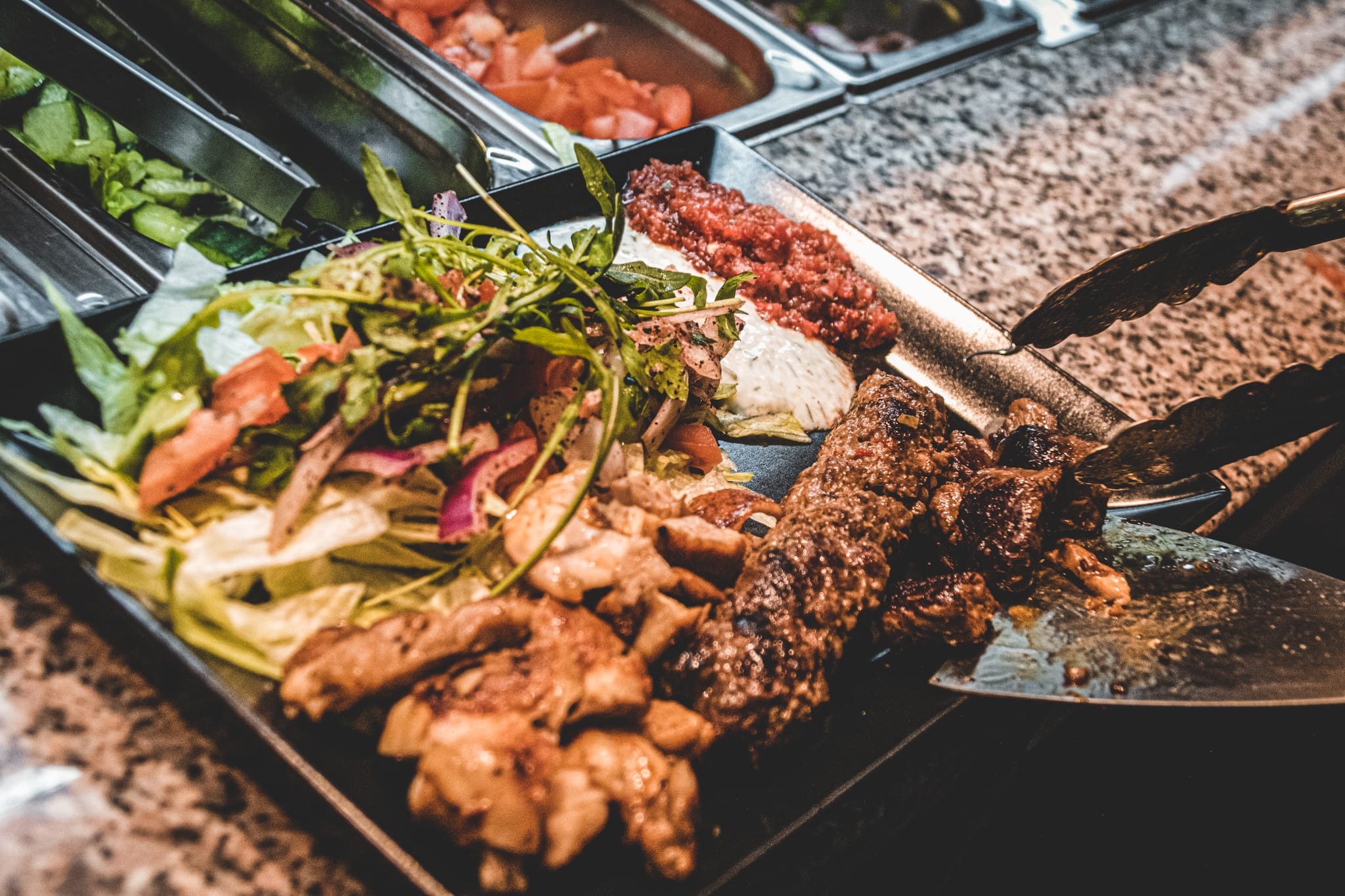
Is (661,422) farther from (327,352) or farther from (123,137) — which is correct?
(123,137)

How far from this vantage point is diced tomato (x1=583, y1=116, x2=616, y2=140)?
3465 mm

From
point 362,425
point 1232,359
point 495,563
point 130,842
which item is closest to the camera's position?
point 130,842

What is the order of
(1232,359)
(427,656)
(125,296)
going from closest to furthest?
1. (427,656)
2. (125,296)
3. (1232,359)

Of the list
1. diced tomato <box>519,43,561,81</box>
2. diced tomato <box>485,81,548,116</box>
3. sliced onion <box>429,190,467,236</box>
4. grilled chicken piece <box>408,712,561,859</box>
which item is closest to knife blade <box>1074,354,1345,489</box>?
grilled chicken piece <box>408,712,561,859</box>

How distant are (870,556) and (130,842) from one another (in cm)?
149

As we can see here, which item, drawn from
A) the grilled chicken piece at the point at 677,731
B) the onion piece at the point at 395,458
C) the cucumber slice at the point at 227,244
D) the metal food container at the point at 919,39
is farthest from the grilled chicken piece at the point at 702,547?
the metal food container at the point at 919,39

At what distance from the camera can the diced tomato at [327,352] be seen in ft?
5.37

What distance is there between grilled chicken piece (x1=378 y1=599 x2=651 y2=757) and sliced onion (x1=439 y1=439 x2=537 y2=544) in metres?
0.24

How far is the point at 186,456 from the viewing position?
1462mm

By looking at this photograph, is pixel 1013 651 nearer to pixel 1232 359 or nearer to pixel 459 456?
pixel 459 456

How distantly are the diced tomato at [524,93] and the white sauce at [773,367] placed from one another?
1.26 meters

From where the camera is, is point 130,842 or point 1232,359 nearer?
point 130,842

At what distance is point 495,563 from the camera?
5.65 feet

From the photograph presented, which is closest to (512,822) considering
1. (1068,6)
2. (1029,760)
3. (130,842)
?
(130,842)
